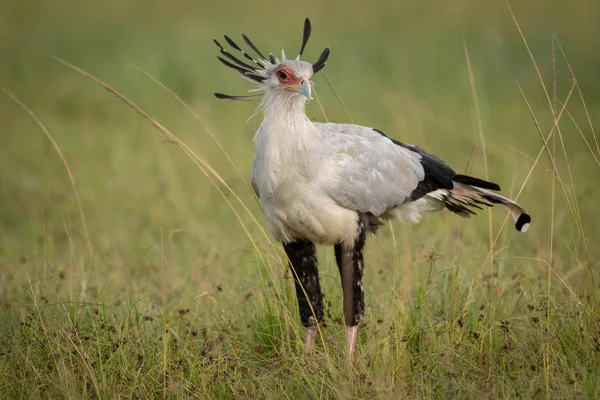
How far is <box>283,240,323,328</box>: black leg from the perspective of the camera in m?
4.67

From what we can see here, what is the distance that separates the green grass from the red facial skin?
524 millimetres

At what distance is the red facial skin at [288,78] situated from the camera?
14.4 feet

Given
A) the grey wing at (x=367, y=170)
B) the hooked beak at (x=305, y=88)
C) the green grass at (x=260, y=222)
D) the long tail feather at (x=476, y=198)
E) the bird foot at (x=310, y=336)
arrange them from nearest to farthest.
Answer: the green grass at (x=260, y=222) → the hooked beak at (x=305, y=88) → the grey wing at (x=367, y=170) → the bird foot at (x=310, y=336) → the long tail feather at (x=476, y=198)

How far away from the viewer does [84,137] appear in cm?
1076

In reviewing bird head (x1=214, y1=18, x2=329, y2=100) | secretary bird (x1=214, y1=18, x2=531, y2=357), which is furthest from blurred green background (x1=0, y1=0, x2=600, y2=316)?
bird head (x1=214, y1=18, x2=329, y2=100)

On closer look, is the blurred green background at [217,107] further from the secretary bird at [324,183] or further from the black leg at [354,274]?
the black leg at [354,274]

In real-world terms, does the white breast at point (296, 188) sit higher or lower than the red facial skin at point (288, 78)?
lower

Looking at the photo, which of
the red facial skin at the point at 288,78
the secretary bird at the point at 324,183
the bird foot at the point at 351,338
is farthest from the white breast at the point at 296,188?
the bird foot at the point at 351,338

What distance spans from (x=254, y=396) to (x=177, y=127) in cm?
744

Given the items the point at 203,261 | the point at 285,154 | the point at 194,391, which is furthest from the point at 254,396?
the point at 203,261

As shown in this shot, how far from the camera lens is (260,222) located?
24.7ft

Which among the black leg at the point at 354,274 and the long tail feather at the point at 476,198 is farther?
the long tail feather at the point at 476,198

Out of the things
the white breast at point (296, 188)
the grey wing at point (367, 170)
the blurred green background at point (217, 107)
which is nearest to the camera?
the white breast at point (296, 188)

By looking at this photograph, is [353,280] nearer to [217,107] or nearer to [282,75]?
[282,75]
